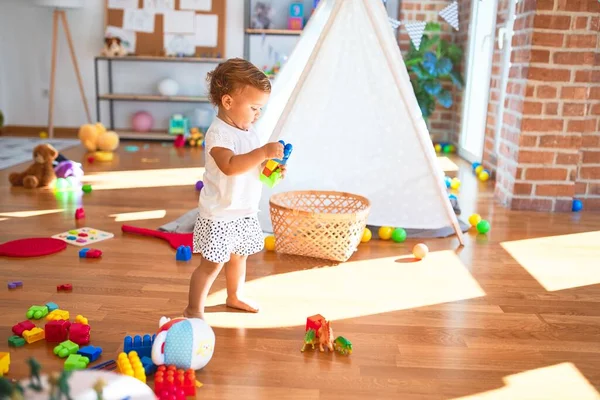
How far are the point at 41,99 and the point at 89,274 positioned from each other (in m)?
4.46

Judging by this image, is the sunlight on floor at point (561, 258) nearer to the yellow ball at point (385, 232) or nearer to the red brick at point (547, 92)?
the yellow ball at point (385, 232)

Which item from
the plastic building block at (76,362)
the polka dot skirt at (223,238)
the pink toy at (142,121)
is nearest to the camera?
the plastic building block at (76,362)

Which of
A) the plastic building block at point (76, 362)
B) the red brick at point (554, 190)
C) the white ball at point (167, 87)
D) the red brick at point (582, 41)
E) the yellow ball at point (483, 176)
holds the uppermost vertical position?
the red brick at point (582, 41)

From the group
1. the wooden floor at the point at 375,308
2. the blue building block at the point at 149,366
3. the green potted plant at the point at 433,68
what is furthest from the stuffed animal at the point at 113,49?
the blue building block at the point at 149,366

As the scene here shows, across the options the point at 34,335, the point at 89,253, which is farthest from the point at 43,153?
the point at 34,335

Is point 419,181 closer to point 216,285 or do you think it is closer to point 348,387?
point 216,285

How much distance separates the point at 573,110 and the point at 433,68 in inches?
82.7

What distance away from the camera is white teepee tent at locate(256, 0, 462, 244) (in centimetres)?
285

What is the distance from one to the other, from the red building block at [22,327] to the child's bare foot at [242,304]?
2.07 feet

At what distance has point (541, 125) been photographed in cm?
347

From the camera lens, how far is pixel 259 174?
6.28 ft

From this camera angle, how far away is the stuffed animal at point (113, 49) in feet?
19.2

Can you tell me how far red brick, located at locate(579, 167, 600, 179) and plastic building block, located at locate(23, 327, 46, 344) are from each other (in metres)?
3.22

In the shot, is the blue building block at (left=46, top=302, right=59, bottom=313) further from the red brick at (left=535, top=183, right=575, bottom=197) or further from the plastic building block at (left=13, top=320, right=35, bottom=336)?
the red brick at (left=535, top=183, right=575, bottom=197)
